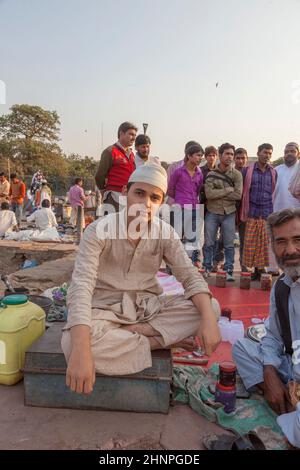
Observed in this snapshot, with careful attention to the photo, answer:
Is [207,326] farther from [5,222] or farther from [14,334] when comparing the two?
[5,222]

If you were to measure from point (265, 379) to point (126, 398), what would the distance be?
81 cm

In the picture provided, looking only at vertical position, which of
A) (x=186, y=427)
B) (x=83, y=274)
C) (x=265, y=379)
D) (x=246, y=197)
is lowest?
(x=186, y=427)

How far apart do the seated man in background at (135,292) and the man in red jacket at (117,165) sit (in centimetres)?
226

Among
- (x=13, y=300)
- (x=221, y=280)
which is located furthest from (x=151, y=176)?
(x=221, y=280)

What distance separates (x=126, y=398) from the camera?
209cm

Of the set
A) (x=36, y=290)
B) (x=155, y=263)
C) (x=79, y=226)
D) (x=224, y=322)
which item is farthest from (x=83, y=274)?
(x=79, y=226)

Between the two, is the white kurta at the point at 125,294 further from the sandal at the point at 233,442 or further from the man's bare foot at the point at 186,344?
the sandal at the point at 233,442

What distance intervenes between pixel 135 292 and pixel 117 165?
252 cm

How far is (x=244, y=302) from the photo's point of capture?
169 inches

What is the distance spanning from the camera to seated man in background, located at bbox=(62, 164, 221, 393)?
78.5 inches

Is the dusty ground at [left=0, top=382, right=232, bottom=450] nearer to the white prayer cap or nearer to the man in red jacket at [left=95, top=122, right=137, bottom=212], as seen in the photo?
the white prayer cap

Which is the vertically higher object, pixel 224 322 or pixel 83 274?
pixel 83 274
